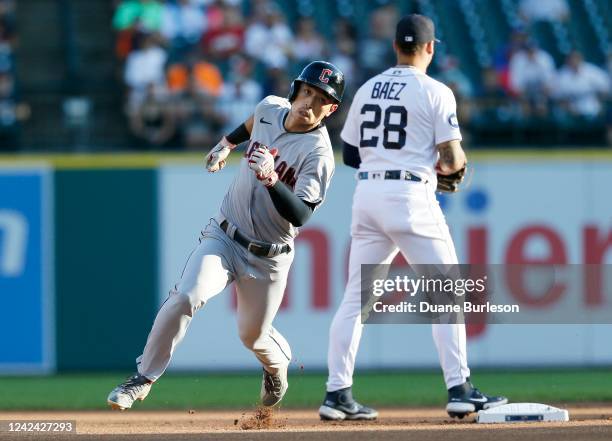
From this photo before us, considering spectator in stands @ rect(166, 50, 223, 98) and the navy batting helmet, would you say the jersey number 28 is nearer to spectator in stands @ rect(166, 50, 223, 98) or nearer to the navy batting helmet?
the navy batting helmet

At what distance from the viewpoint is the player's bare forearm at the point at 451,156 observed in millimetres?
6711

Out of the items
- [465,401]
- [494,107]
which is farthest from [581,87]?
[465,401]

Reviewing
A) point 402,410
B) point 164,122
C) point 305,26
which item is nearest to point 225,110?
point 164,122

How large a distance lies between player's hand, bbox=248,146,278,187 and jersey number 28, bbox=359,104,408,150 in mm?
960

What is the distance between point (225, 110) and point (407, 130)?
567 centimetres

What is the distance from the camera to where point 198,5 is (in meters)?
13.8

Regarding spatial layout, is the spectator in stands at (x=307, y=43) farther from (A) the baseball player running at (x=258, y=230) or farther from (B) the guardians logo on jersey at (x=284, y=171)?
(B) the guardians logo on jersey at (x=284, y=171)

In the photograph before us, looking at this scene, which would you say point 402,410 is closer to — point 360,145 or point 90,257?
point 360,145

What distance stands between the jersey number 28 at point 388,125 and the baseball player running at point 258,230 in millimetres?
253

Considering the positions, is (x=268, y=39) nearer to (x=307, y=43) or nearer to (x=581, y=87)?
(x=307, y=43)

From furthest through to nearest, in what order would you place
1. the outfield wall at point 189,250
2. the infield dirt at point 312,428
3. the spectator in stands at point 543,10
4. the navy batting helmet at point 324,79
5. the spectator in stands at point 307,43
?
the spectator in stands at point 543,10
the spectator in stands at point 307,43
the outfield wall at point 189,250
the navy batting helmet at point 324,79
the infield dirt at point 312,428

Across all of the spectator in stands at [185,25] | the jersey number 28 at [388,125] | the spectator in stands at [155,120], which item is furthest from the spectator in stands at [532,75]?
the jersey number 28 at [388,125]

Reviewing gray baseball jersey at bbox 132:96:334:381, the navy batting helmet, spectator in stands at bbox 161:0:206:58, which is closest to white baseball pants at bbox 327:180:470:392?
gray baseball jersey at bbox 132:96:334:381

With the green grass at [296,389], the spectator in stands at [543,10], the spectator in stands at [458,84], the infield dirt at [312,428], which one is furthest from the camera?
the spectator in stands at [543,10]
